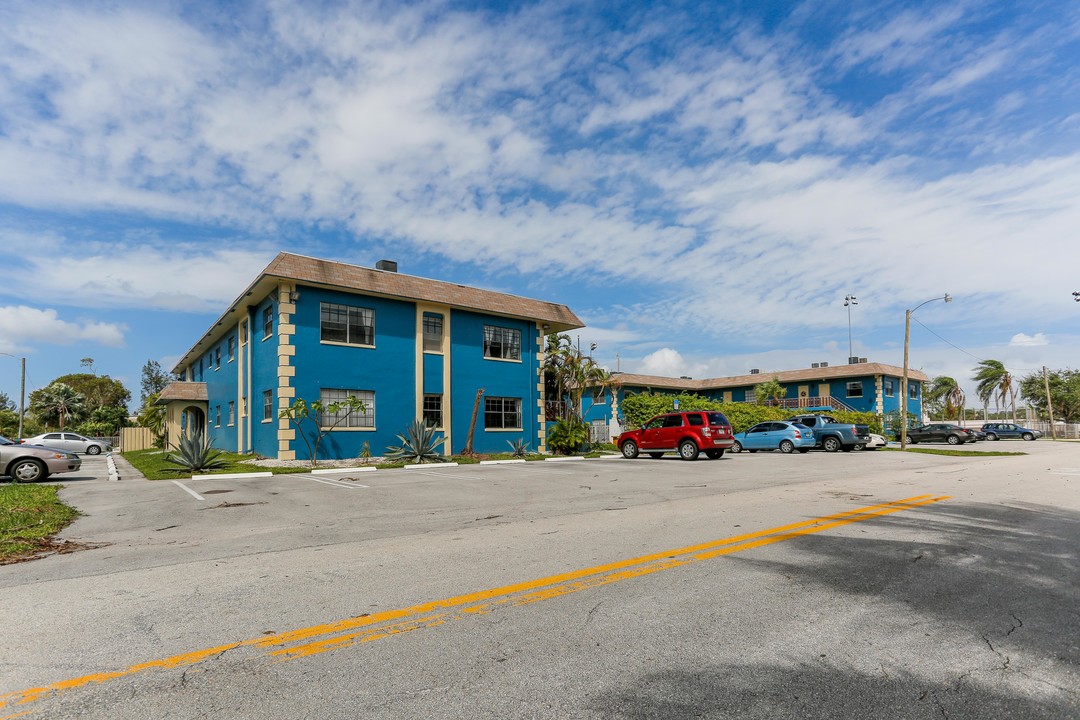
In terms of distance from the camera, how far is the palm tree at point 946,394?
75.9 m

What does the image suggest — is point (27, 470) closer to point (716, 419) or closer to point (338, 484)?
point (338, 484)

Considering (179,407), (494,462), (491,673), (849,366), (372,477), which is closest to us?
(491,673)

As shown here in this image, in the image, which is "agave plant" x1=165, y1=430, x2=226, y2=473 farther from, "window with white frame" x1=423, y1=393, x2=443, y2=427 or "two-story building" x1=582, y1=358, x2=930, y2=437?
"two-story building" x1=582, y1=358, x2=930, y2=437

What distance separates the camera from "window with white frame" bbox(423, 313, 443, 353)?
25891 millimetres

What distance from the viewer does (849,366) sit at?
171ft

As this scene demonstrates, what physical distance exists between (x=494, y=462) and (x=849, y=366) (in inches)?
1552

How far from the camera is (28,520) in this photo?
9578 mm

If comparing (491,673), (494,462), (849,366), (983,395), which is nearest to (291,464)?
(494,462)

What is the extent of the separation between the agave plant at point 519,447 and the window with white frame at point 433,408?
311 cm

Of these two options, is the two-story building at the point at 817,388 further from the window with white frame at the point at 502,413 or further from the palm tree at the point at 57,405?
the palm tree at the point at 57,405

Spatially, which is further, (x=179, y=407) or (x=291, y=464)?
(x=179, y=407)

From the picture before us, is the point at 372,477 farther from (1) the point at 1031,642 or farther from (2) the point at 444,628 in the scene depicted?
(1) the point at 1031,642

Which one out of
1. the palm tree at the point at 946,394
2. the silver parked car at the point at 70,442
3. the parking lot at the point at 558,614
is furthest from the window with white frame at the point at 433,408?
the palm tree at the point at 946,394

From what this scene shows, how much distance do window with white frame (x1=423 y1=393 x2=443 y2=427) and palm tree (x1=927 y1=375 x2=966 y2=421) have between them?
68.5 meters
